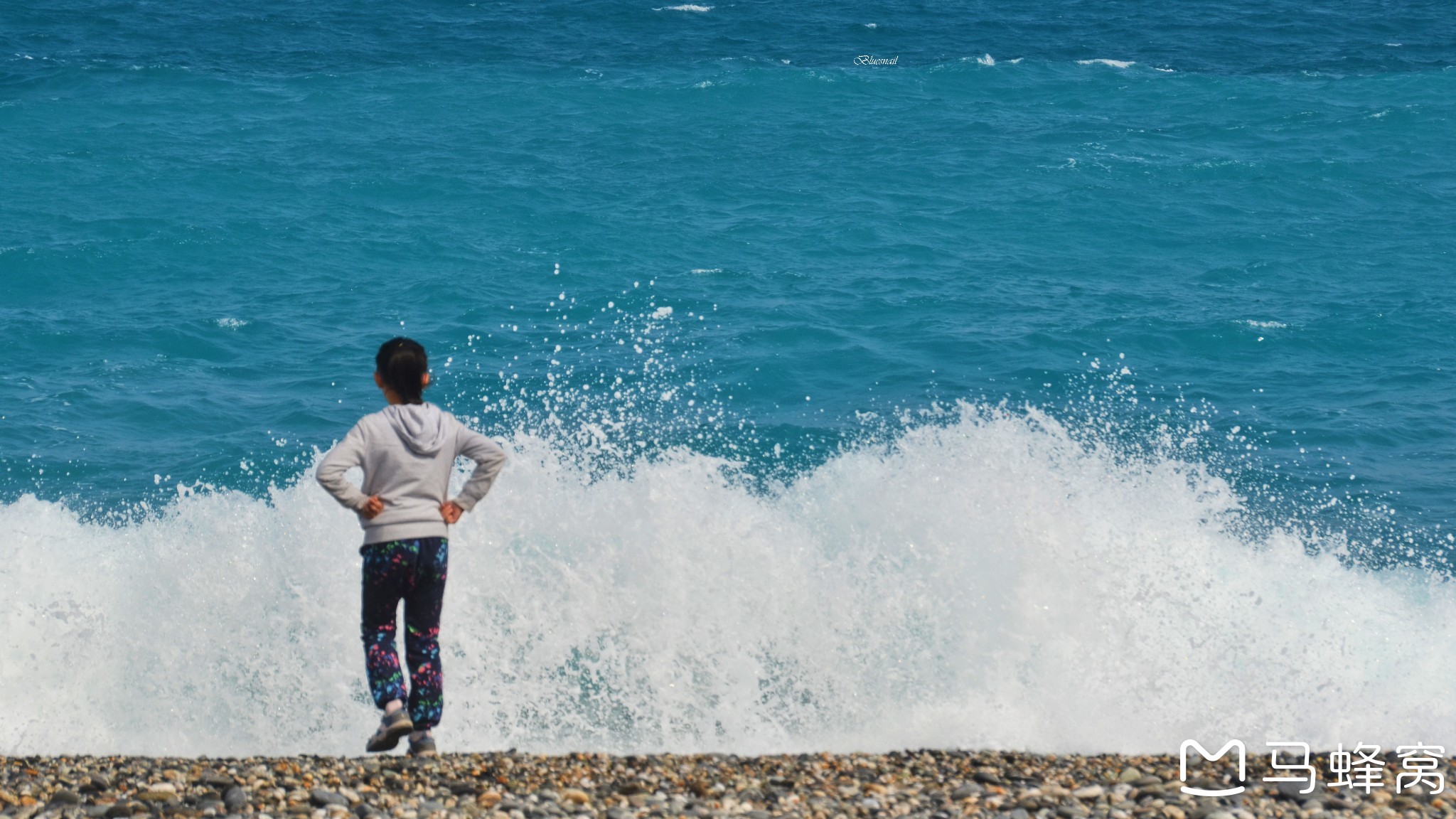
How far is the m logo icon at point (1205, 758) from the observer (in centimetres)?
595

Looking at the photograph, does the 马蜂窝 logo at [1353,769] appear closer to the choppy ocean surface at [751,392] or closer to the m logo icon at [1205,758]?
the m logo icon at [1205,758]

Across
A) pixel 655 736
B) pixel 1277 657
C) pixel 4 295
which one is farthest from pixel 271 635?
pixel 4 295

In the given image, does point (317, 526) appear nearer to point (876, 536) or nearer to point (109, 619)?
point (109, 619)

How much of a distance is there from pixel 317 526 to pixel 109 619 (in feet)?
4.39

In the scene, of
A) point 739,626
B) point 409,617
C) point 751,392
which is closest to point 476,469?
point 409,617

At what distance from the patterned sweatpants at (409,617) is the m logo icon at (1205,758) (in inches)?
128

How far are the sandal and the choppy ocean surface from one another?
1.75 meters

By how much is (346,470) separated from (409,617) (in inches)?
A: 31.0

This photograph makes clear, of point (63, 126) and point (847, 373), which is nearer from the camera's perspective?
point (847, 373)

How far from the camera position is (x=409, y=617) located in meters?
5.88

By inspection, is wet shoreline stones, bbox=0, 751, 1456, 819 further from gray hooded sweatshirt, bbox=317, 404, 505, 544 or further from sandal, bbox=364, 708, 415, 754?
gray hooded sweatshirt, bbox=317, 404, 505, 544

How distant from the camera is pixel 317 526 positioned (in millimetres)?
8883

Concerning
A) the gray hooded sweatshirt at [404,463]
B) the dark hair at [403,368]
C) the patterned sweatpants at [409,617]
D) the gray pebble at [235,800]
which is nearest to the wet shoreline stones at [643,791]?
the gray pebble at [235,800]

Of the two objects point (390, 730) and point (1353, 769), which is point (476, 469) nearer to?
point (390, 730)
